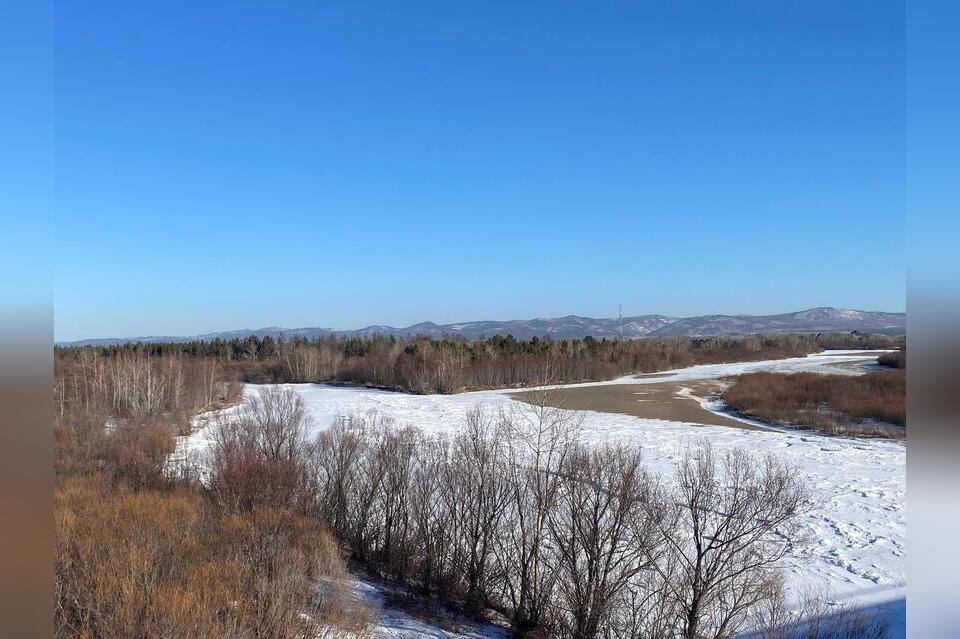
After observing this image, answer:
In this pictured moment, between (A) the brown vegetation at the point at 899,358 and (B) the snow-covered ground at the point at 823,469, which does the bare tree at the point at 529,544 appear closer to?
(B) the snow-covered ground at the point at 823,469

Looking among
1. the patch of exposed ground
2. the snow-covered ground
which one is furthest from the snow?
the patch of exposed ground

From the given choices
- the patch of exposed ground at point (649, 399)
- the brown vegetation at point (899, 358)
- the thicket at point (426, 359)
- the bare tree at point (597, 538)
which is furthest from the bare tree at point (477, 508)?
the thicket at point (426, 359)

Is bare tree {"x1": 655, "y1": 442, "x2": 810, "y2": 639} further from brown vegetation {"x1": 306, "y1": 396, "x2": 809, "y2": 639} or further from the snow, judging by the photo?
the snow

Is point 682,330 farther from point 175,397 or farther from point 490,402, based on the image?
point 175,397

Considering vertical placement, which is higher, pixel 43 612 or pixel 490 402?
pixel 43 612

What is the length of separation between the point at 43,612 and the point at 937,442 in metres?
1.87

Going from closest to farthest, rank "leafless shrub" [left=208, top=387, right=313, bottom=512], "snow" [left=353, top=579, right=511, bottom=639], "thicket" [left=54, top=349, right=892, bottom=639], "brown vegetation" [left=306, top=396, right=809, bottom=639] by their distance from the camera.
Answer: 1. "thicket" [left=54, top=349, right=892, bottom=639]
2. "brown vegetation" [left=306, top=396, right=809, bottom=639]
3. "snow" [left=353, top=579, right=511, bottom=639]
4. "leafless shrub" [left=208, top=387, right=313, bottom=512]

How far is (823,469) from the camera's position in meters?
20.3

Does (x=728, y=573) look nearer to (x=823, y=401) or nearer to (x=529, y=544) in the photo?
(x=529, y=544)

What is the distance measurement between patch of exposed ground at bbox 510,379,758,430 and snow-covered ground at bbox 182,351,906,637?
1.96 meters

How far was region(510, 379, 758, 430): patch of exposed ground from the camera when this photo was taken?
31.5m

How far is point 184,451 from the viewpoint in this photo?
2217cm

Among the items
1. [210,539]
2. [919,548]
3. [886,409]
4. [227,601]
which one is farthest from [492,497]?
[886,409]

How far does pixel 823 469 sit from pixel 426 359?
30889 millimetres
